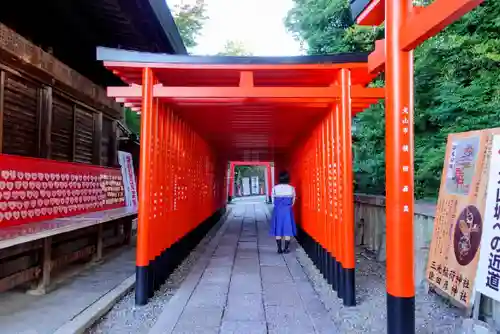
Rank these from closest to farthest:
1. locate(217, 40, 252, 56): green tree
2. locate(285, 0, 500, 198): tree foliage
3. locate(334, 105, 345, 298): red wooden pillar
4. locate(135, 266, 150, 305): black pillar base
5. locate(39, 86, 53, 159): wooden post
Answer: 1. locate(135, 266, 150, 305): black pillar base
2. locate(334, 105, 345, 298): red wooden pillar
3. locate(39, 86, 53, 159): wooden post
4. locate(285, 0, 500, 198): tree foliage
5. locate(217, 40, 252, 56): green tree

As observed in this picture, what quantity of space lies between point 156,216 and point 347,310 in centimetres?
251

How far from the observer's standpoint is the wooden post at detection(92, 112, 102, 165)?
747cm

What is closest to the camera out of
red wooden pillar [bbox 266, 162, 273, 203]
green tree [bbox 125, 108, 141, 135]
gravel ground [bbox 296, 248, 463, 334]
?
gravel ground [bbox 296, 248, 463, 334]

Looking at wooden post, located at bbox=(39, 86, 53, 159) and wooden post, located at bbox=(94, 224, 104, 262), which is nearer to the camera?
wooden post, located at bbox=(39, 86, 53, 159)

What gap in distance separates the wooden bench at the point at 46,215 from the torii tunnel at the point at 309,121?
1.07 meters

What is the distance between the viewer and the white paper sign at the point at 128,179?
7.79 meters

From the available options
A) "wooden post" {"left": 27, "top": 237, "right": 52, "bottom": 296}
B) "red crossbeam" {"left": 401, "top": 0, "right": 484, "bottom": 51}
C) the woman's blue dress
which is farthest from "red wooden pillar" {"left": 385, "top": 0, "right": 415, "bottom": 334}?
the woman's blue dress

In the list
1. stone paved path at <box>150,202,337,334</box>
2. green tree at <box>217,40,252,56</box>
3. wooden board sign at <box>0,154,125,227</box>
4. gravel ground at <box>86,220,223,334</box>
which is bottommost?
gravel ground at <box>86,220,223,334</box>

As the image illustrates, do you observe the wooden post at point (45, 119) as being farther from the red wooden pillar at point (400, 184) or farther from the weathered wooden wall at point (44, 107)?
the red wooden pillar at point (400, 184)

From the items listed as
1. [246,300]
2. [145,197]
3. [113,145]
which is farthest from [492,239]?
[113,145]

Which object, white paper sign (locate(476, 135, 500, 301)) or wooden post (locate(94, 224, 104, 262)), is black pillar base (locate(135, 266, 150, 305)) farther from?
white paper sign (locate(476, 135, 500, 301))

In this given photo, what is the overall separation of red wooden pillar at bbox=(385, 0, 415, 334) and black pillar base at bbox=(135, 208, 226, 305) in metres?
2.79

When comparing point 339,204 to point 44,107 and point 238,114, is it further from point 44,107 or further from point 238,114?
point 44,107

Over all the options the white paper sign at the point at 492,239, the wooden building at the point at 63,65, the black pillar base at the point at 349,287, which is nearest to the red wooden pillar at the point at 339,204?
the black pillar base at the point at 349,287
